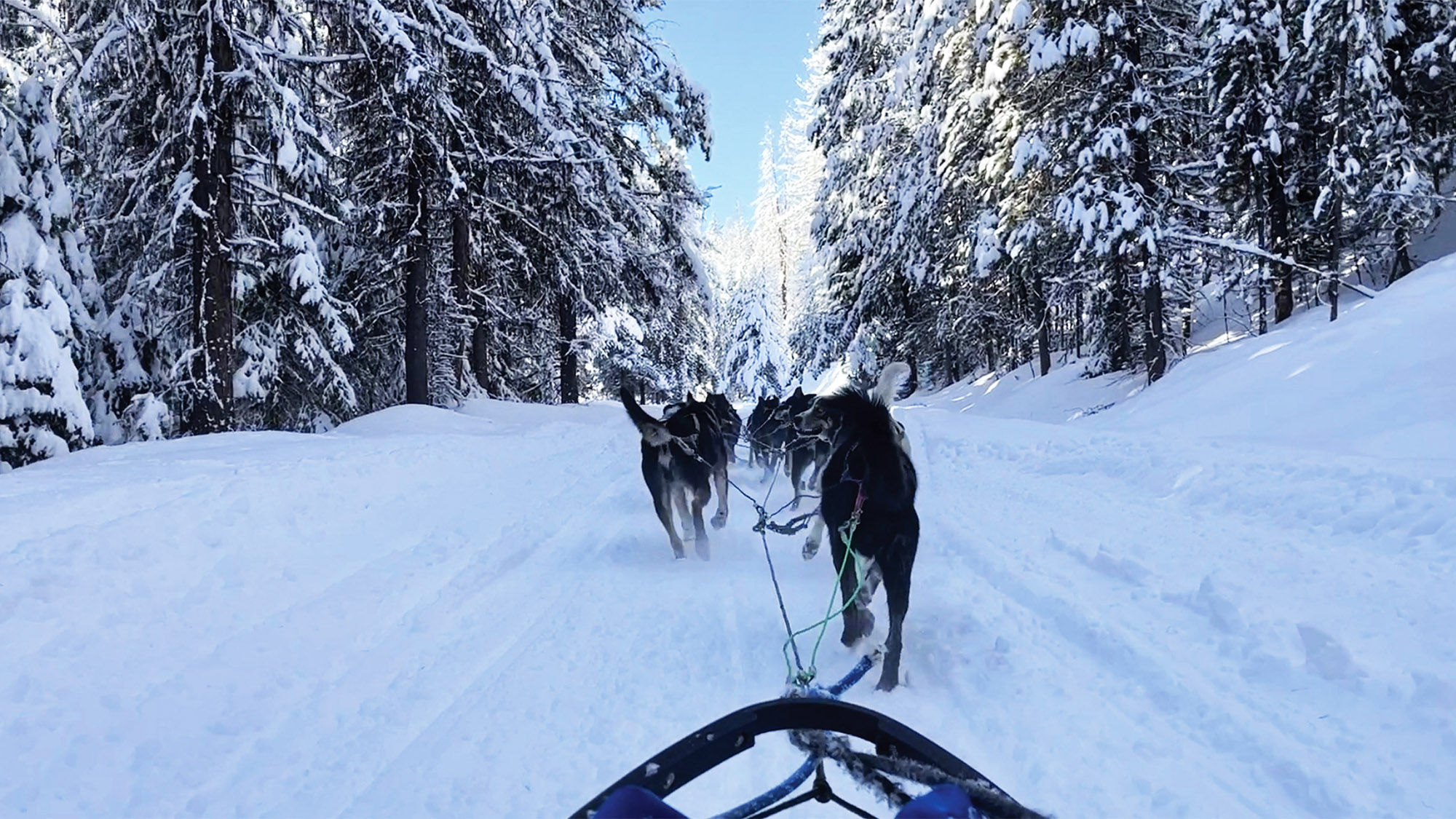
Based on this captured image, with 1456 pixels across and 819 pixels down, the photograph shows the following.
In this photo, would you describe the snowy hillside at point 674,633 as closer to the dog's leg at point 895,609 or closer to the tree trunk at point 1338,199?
the dog's leg at point 895,609

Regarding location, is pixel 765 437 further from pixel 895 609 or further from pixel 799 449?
pixel 895 609

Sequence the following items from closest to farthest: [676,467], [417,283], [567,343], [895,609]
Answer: [895,609] < [676,467] < [417,283] < [567,343]

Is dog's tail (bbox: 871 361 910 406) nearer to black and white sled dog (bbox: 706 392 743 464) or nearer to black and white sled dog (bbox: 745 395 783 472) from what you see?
black and white sled dog (bbox: 745 395 783 472)

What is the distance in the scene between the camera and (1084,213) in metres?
13.1

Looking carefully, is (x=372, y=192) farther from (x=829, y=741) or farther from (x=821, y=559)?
(x=829, y=741)

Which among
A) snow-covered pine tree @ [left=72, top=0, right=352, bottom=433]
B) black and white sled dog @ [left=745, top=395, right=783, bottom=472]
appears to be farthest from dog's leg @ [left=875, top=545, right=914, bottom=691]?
snow-covered pine tree @ [left=72, top=0, right=352, bottom=433]

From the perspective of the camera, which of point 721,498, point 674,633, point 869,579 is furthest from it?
point 721,498

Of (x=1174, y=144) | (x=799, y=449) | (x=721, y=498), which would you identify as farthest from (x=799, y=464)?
(x=1174, y=144)

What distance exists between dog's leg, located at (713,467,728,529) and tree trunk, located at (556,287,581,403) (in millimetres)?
12281

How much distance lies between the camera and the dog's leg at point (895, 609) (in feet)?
12.5

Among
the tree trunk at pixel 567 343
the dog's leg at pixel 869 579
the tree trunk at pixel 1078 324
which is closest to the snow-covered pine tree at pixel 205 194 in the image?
the tree trunk at pixel 567 343

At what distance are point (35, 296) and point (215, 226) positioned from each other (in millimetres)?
2328

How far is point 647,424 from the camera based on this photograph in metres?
6.85

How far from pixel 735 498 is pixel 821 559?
3545 millimetres
